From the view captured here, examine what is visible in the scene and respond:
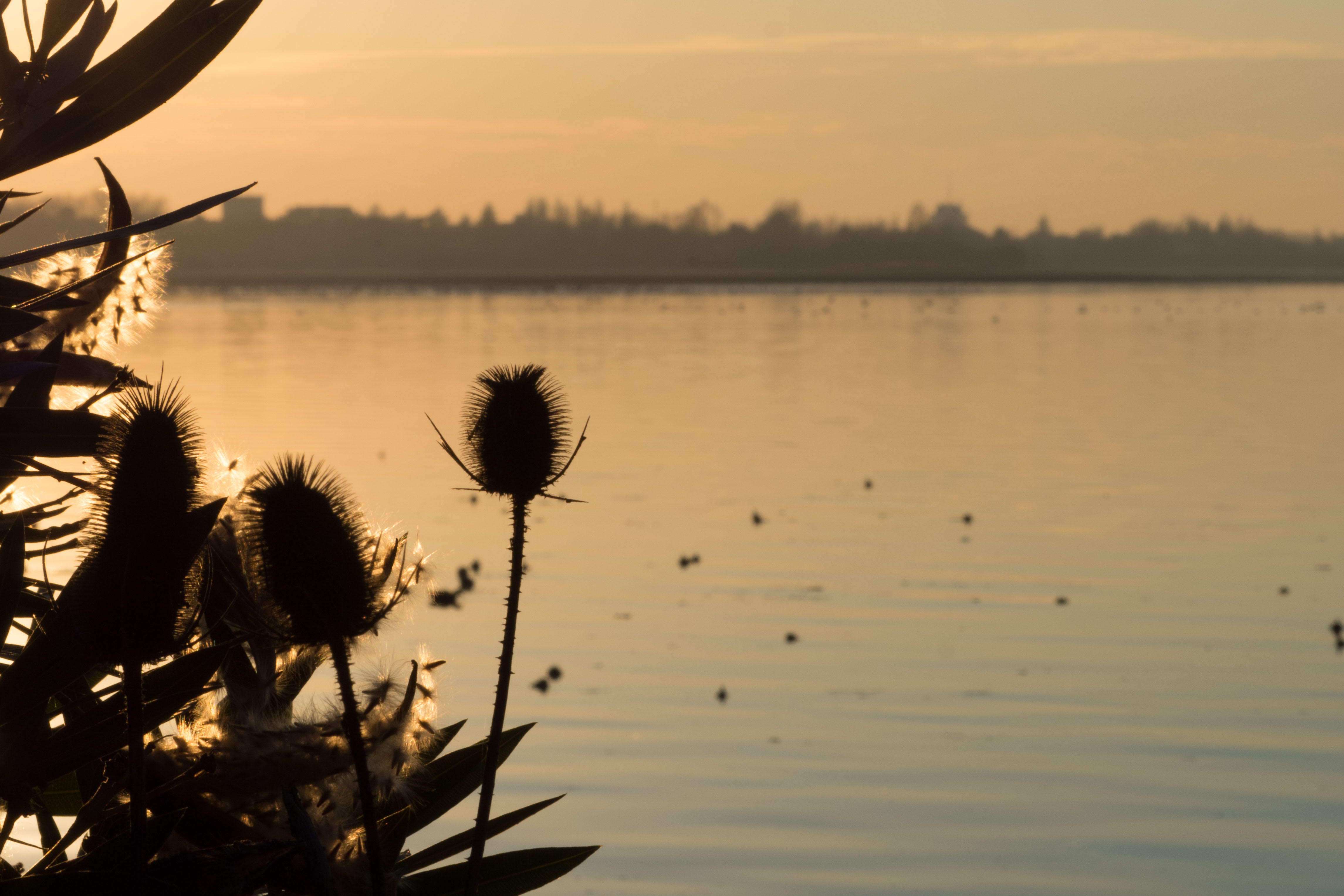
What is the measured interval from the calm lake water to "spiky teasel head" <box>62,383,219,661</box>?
0.28 meters

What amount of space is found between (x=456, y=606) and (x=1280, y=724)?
27.4ft

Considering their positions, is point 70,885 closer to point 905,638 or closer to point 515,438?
point 515,438

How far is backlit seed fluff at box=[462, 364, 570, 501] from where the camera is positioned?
1.83 meters

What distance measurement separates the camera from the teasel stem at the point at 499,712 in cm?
158

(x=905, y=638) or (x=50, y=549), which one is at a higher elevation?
(x=50, y=549)

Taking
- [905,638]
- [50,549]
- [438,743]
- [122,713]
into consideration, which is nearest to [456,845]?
[438,743]

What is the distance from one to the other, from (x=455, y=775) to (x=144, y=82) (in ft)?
3.07

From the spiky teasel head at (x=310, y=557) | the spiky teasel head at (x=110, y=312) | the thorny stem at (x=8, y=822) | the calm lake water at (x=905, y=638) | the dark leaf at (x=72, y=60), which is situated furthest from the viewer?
the calm lake water at (x=905, y=638)

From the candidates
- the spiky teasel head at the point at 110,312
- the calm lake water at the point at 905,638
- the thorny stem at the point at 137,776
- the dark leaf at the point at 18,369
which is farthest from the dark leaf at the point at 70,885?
the spiky teasel head at the point at 110,312

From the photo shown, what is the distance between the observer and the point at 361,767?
1486 mm

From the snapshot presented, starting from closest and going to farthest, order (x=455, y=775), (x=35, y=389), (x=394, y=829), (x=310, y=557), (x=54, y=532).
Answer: (x=310, y=557), (x=35, y=389), (x=394, y=829), (x=54, y=532), (x=455, y=775)

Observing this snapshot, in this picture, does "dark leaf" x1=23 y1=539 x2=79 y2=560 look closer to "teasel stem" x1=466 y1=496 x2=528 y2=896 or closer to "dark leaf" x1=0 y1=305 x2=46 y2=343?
"dark leaf" x1=0 y1=305 x2=46 y2=343

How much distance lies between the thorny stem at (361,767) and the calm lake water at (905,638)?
17cm

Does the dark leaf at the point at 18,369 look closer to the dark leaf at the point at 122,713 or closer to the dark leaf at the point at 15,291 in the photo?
the dark leaf at the point at 15,291
